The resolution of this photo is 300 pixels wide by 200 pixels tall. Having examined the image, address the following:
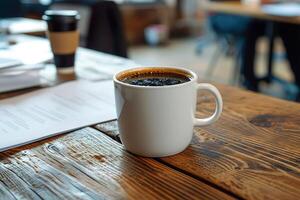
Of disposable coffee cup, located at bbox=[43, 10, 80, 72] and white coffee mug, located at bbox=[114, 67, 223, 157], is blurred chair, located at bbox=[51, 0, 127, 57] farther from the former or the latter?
white coffee mug, located at bbox=[114, 67, 223, 157]

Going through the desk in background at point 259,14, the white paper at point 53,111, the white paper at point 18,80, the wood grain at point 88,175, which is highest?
the white paper at point 18,80

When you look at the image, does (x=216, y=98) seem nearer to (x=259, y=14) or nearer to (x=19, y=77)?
(x=19, y=77)

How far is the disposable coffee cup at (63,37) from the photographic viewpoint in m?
0.96

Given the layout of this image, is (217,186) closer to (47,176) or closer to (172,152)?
(172,152)

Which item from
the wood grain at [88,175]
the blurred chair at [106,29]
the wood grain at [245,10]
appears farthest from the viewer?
the wood grain at [245,10]

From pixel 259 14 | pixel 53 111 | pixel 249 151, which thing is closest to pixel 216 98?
pixel 249 151

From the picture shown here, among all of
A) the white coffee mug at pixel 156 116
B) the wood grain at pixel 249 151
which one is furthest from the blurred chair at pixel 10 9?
the white coffee mug at pixel 156 116

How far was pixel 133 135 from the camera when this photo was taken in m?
0.54

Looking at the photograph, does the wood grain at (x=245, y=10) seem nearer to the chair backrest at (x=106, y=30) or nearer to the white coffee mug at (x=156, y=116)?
the chair backrest at (x=106, y=30)

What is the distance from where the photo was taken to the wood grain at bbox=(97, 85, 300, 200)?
48cm

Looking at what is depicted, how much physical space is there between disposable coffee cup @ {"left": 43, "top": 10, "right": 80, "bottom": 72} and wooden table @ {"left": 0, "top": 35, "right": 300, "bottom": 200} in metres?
0.38

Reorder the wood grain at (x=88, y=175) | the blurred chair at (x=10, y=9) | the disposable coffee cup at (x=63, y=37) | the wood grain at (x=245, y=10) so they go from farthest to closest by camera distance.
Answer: the wood grain at (x=245, y=10)
the blurred chair at (x=10, y=9)
the disposable coffee cup at (x=63, y=37)
the wood grain at (x=88, y=175)

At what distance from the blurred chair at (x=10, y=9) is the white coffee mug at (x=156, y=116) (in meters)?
1.80

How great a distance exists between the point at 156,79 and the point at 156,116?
0.07 meters
